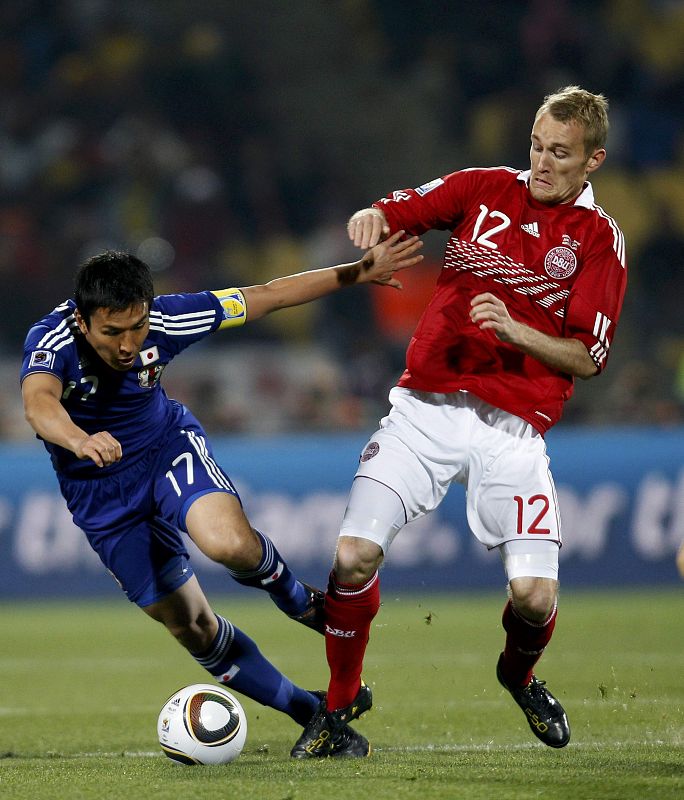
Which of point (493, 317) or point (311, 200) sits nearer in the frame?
point (493, 317)

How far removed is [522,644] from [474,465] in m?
0.76

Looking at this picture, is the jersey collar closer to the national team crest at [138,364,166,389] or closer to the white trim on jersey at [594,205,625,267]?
the white trim on jersey at [594,205,625,267]

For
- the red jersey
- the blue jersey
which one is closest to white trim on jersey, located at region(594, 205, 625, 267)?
the red jersey

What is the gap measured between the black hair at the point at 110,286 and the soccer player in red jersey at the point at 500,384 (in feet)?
2.85

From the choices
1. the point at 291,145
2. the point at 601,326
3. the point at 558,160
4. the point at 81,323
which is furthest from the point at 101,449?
the point at 291,145

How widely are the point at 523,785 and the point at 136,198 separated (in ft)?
38.0

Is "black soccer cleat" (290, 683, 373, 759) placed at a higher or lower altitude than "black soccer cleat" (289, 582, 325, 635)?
lower

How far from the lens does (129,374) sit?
489 cm

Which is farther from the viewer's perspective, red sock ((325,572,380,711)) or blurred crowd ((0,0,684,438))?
blurred crowd ((0,0,684,438))

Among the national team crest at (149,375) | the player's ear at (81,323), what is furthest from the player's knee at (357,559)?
the player's ear at (81,323)

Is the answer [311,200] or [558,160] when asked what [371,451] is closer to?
[558,160]

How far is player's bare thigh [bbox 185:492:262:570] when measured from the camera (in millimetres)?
4648

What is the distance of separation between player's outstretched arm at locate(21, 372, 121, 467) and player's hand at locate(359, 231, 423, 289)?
1360 mm

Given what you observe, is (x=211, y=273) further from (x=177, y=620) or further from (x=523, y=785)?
(x=523, y=785)
